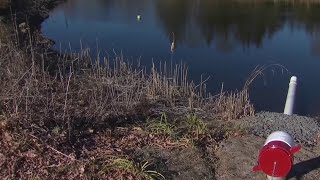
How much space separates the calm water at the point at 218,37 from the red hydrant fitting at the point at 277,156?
6.26m

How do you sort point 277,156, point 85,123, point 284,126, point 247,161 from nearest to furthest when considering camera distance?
point 277,156, point 247,161, point 85,123, point 284,126

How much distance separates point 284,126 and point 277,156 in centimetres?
260

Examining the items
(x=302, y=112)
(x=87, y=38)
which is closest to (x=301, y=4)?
(x=87, y=38)

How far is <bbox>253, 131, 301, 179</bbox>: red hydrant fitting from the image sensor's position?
15.1 ft

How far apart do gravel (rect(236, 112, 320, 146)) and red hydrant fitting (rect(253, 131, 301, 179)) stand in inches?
71.5

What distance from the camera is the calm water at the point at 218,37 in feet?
43.4

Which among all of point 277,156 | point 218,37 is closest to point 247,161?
point 277,156

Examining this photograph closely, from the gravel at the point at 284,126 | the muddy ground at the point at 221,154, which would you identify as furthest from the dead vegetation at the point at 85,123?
the gravel at the point at 284,126

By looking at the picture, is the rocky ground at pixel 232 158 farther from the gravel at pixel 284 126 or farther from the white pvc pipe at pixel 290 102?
the white pvc pipe at pixel 290 102

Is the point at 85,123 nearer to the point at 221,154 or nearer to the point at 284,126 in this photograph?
the point at 221,154

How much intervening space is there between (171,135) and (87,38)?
39.4 feet

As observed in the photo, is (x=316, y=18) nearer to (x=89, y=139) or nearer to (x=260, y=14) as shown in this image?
(x=260, y=14)

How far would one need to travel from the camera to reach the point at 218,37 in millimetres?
19797

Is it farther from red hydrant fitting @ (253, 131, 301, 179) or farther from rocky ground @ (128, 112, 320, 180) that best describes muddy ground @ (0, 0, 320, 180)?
red hydrant fitting @ (253, 131, 301, 179)
